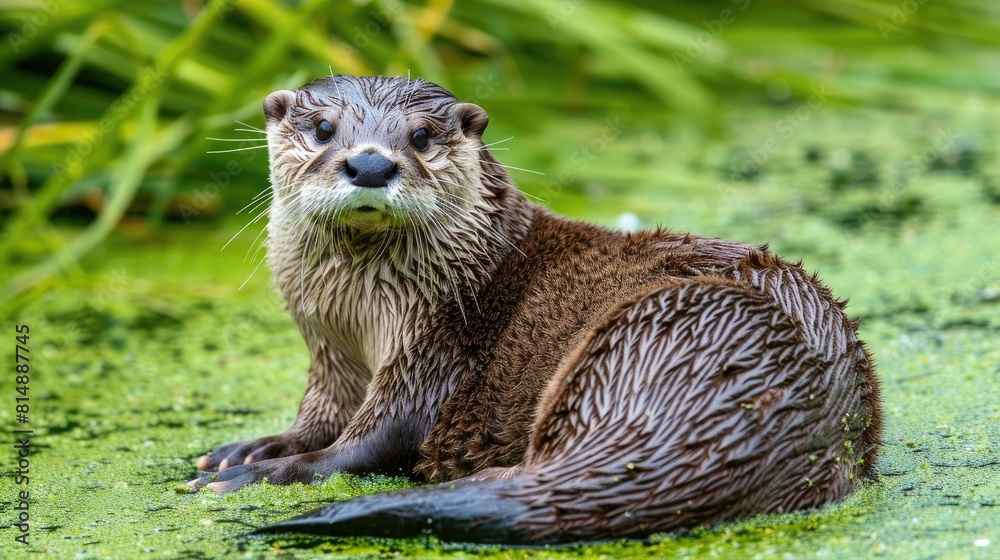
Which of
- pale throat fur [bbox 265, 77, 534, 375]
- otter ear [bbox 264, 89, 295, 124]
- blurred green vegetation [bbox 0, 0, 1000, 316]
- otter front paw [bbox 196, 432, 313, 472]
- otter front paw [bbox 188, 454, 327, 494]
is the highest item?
blurred green vegetation [bbox 0, 0, 1000, 316]

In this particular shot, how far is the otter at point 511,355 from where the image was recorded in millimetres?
2432

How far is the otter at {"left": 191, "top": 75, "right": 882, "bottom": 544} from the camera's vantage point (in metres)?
2.43

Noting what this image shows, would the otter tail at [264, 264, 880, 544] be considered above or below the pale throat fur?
below

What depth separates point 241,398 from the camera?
13.0ft

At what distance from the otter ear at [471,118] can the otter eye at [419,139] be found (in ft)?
0.48

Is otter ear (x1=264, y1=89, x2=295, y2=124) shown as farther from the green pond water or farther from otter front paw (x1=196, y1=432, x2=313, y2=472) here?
otter front paw (x1=196, y1=432, x2=313, y2=472)

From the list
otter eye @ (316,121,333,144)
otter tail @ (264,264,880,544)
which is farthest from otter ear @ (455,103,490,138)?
otter tail @ (264,264,880,544)

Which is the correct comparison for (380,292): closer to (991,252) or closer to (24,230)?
(24,230)

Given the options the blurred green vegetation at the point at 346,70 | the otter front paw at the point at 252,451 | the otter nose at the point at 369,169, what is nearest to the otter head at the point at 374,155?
the otter nose at the point at 369,169

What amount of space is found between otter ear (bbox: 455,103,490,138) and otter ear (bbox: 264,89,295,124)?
0.47 m

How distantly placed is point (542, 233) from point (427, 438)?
670 millimetres

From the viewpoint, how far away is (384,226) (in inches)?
118

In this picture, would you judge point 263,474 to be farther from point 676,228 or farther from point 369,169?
point 676,228

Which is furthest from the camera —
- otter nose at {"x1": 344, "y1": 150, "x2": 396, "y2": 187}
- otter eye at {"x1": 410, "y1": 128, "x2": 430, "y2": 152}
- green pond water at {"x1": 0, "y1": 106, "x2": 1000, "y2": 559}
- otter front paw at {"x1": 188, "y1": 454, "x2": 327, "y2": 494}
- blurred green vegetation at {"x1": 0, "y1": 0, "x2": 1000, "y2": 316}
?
blurred green vegetation at {"x1": 0, "y1": 0, "x2": 1000, "y2": 316}
